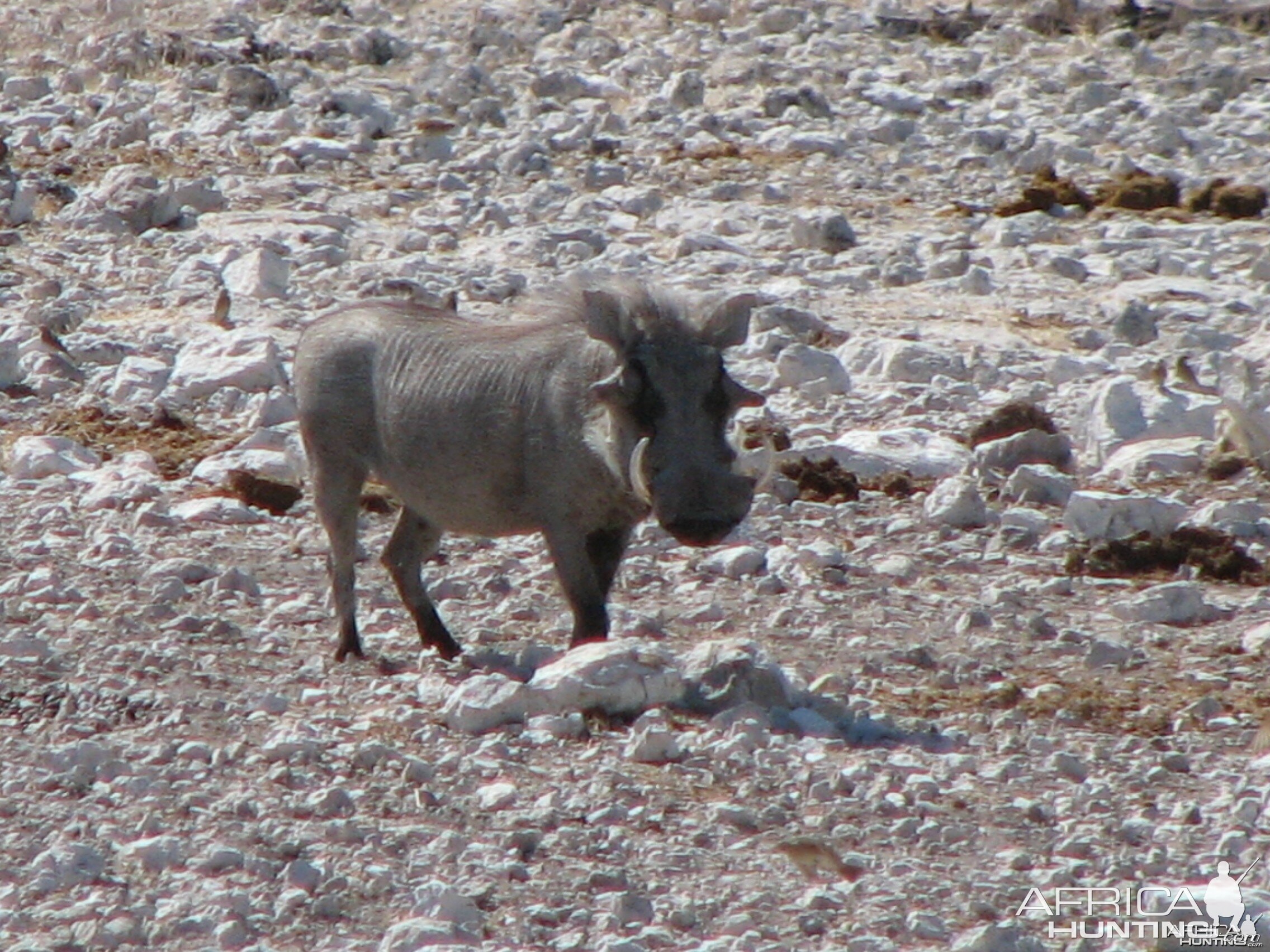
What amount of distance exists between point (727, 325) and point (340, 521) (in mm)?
1298

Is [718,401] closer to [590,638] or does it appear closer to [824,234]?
[590,638]

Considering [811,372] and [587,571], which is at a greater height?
[587,571]

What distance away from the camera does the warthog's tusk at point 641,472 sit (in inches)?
215

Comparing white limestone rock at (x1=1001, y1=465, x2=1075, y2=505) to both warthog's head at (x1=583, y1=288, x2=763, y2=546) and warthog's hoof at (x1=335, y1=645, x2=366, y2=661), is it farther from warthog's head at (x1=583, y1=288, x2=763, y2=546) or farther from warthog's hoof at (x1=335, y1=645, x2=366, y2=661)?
warthog's hoof at (x1=335, y1=645, x2=366, y2=661)

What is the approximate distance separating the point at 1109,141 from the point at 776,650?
5.73 m

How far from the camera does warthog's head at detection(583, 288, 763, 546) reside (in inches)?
212

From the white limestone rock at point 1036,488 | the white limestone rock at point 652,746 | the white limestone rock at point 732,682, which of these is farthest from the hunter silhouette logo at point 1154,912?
the white limestone rock at point 1036,488

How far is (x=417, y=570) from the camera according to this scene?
6.27 m

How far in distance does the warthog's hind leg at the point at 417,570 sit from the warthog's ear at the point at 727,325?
1090mm

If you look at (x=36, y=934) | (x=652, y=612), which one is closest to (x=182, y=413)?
(x=652, y=612)

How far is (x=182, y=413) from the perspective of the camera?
799cm

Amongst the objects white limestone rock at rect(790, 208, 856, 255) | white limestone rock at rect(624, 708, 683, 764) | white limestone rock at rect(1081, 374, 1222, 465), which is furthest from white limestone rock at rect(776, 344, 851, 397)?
white limestone rock at rect(624, 708, 683, 764)

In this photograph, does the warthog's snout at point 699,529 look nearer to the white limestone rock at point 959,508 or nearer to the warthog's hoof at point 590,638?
the warthog's hoof at point 590,638

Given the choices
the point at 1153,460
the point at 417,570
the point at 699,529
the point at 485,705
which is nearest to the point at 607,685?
the point at 485,705
